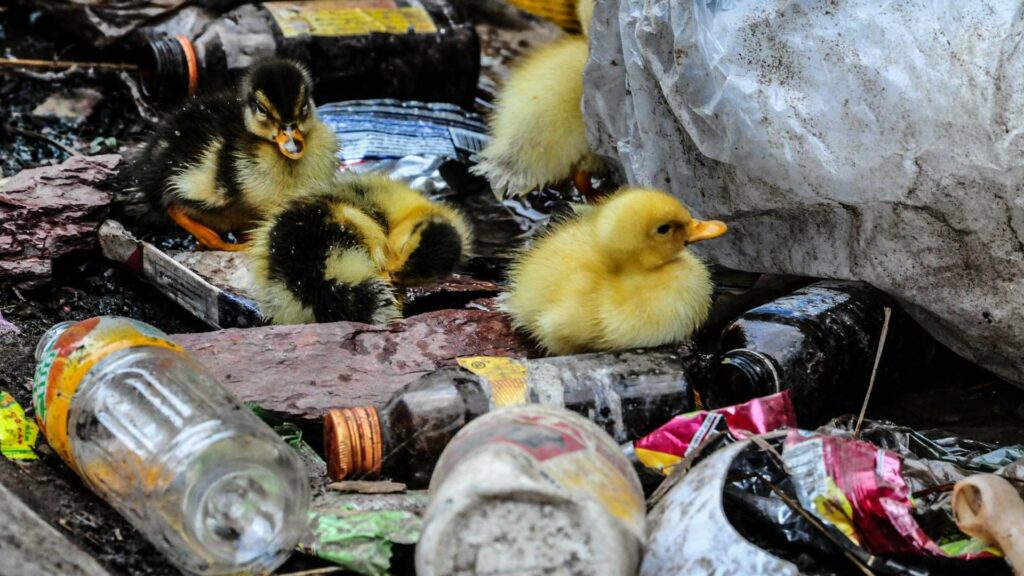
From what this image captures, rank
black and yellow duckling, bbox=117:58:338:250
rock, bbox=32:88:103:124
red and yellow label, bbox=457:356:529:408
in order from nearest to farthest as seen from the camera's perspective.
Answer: red and yellow label, bbox=457:356:529:408 < black and yellow duckling, bbox=117:58:338:250 < rock, bbox=32:88:103:124

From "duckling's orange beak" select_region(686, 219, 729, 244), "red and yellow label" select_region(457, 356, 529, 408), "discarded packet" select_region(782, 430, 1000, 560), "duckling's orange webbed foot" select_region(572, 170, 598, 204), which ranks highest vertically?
"duckling's orange beak" select_region(686, 219, 729, 244)

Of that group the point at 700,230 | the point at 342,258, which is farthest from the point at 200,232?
the point at 700,230

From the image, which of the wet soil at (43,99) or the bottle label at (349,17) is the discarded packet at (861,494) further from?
the wet soil at (43,99)

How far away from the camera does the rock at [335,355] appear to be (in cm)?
213

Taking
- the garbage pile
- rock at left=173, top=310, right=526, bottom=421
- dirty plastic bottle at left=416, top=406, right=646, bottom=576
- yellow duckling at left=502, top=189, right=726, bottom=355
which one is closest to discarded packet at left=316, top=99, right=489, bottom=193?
the garbage pile

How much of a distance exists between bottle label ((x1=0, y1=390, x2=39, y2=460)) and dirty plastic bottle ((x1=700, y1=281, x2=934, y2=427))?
1129 millimetres

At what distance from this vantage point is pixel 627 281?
2189 millimetres

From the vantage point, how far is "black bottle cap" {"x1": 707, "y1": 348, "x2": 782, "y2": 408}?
211 centimetres

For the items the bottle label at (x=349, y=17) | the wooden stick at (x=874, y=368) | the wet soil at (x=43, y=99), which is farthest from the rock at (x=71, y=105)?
the wooden stick at (x=874, y=368)

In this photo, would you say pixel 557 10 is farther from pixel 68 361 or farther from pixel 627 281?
pixel 68 361

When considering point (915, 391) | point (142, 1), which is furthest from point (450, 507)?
point (142, 1)

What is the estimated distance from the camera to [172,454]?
5.71ft

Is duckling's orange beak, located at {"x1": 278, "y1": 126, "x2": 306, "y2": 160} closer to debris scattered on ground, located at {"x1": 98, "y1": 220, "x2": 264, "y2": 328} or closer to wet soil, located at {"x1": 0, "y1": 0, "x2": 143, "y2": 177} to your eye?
debris scattered on ground, located at {"x1": 98, "y1": 220, "x2": 264, "y2": 328}

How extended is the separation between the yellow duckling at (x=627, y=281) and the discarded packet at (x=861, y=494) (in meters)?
0.40
